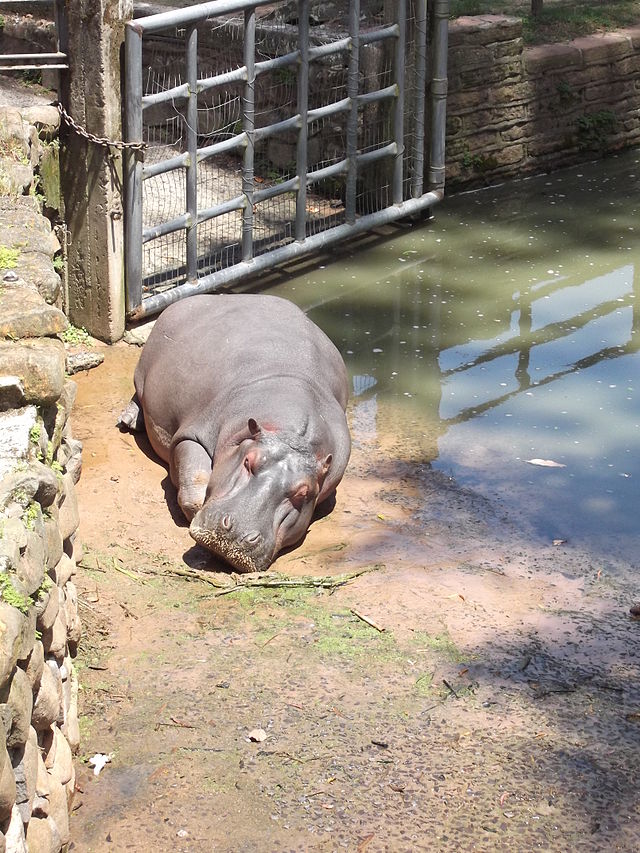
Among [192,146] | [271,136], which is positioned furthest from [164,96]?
[271,136]

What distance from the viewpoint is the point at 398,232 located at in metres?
9.81

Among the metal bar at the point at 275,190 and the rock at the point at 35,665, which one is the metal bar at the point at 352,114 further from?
the rock at the point at 35,665

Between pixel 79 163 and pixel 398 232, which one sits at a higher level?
pixel 79 163

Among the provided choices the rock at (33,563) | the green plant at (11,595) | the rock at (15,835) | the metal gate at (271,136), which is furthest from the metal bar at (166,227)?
the rock at (15,835)

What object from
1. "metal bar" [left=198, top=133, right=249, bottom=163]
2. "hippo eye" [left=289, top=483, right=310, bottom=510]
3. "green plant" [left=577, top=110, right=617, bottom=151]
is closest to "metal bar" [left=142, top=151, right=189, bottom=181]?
"metal bar" [left=198, top=133, right=249, bottom=163]

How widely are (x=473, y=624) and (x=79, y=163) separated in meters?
4.02

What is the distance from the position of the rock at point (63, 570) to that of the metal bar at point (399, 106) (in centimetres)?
617

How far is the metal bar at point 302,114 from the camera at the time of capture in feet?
27.2

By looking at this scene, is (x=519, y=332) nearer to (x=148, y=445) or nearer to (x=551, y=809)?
(x=148, y=445)

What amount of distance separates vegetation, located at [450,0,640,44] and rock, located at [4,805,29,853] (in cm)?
1007

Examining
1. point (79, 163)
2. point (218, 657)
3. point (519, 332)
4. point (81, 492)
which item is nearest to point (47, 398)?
point (218, 657)

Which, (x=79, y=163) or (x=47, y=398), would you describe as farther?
(x=79, y=163)

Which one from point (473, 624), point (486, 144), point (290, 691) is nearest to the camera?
point (290, 691)

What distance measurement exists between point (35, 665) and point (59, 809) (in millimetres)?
484
